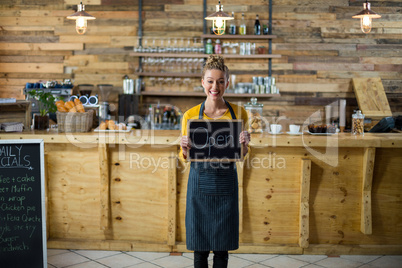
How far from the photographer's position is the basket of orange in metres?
4.27

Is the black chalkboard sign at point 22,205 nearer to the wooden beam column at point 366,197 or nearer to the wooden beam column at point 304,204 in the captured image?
the wooden beam column at point 304,204

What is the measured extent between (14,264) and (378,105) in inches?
209

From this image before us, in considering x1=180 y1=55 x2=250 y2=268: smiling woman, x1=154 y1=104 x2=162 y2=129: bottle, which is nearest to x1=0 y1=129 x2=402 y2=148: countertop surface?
x1=180 y1=55 x2=250 y2=268: smiling woman

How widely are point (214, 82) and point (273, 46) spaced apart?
442 centimetres

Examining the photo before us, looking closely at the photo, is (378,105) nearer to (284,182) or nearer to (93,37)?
(284,182)

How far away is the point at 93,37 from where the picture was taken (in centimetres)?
721

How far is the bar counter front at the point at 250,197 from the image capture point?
4215mm

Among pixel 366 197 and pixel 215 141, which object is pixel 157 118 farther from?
pixel 215 141

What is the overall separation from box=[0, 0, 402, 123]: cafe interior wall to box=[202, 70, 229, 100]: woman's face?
13.7 ft

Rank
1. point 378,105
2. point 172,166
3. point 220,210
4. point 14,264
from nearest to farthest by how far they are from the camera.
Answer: point 220,210, point 14,264, point 172,166, point 378,105

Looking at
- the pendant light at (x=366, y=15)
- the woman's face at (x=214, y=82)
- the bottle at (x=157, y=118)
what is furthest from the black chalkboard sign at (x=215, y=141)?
the bottle at (x=157, y=118)

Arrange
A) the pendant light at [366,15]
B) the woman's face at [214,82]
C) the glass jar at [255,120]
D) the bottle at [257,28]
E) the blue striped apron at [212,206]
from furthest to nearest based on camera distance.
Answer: the bottle at [257,28]
the pendant light at [366,15]
the glass jar at [255,120]
the blue striped apron at [212,206]
the woman's face at [214,82]

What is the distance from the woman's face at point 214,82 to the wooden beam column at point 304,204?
149 cm

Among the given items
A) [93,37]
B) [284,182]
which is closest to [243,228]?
[284,182]
